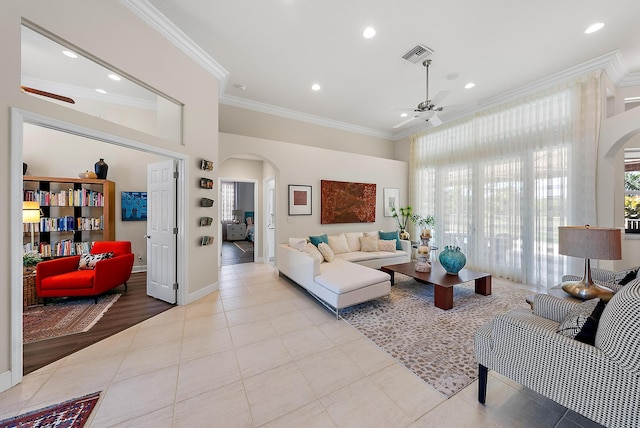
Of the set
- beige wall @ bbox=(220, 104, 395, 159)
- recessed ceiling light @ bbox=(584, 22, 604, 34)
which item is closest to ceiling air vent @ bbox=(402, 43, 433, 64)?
recessed ceiling light @ bbox=(584, 22, 604, 34)

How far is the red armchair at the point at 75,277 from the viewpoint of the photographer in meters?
3.15

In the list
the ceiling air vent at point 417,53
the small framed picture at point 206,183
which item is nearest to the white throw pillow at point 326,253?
the small framed picture at point 206,183

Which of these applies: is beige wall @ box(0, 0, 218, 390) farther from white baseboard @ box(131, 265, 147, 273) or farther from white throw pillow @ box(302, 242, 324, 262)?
white baseboard @ box(131, 265, 147, 273)

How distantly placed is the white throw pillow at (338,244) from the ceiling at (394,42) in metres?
2.93

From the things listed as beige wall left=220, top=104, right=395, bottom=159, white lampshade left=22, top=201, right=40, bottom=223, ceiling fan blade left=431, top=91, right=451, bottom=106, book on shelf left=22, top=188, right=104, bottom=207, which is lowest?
white lampshade left=22, top=201, right=40, bottom=223

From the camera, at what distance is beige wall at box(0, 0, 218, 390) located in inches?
68.5

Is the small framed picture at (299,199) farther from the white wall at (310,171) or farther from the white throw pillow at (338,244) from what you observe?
the white throw pillow at (338,244)

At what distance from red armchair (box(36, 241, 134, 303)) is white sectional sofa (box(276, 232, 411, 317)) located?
2.55 m

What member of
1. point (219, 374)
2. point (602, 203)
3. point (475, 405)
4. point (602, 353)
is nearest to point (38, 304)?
point (219, 374)

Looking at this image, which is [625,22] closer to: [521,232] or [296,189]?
[521,232]

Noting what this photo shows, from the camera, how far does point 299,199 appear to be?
5.04m

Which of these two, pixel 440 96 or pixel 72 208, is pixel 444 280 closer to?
pixel 440 96

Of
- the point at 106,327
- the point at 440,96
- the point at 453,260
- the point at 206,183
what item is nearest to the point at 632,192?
the point at 453,260

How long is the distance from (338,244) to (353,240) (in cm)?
49
